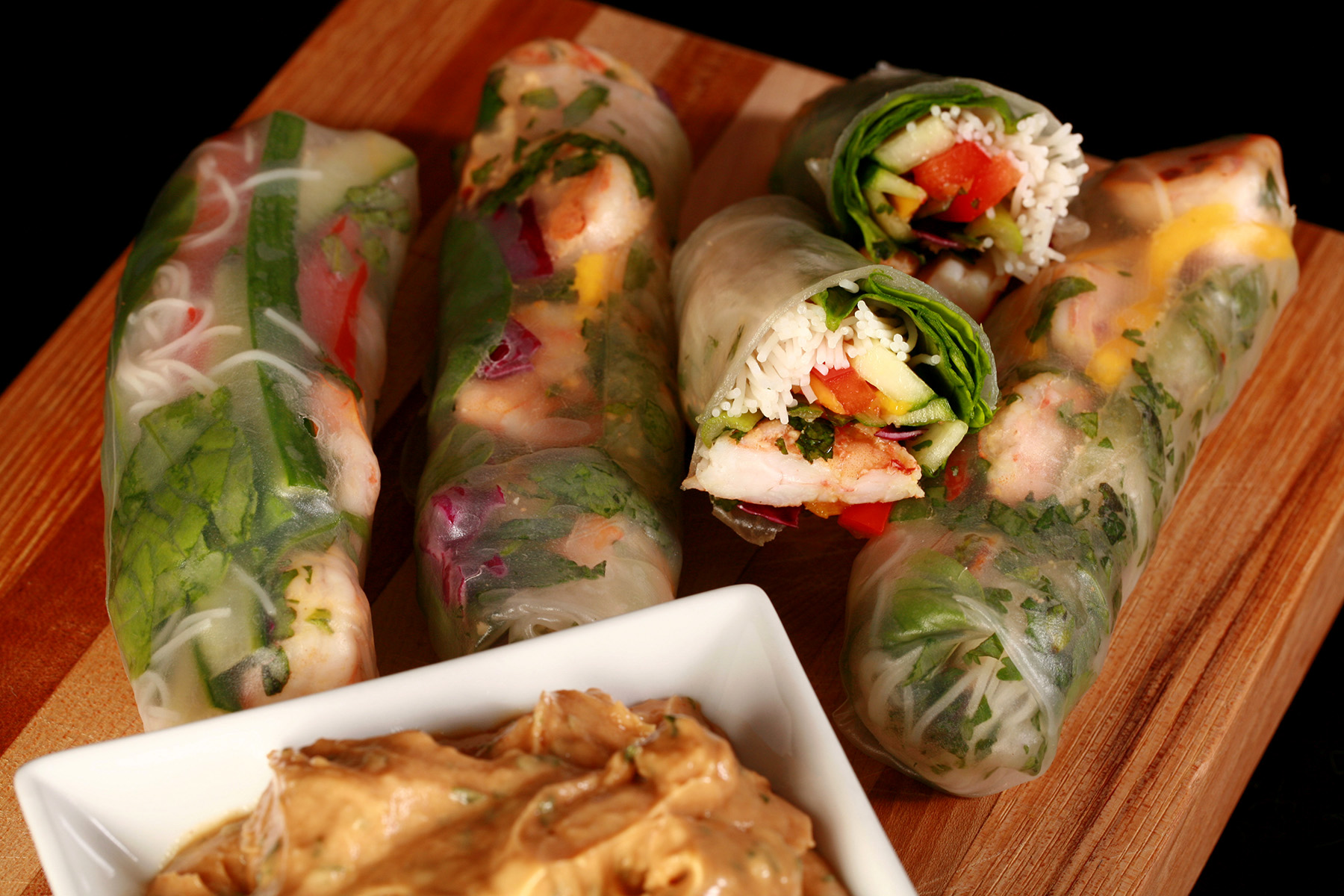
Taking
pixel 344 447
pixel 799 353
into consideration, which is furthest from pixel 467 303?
pixel 799 353

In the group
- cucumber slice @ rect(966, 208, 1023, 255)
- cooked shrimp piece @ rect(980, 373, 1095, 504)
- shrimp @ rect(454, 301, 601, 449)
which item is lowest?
cooked shrimp piece @ rect(980, 373, 1095, 504)

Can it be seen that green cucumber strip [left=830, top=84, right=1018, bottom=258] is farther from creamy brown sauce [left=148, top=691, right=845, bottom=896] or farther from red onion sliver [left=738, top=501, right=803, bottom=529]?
creamy brown sauce [left=148, top=691, right=845, bottom=896]

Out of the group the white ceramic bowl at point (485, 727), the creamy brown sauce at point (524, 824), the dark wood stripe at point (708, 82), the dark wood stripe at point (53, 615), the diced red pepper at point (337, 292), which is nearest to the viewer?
the creamy brown sauce at point (524, 824)

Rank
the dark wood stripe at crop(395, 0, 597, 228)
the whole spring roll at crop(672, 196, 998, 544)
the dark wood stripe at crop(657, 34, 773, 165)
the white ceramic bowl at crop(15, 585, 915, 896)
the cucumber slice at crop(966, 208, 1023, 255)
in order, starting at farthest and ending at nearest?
1. the dark wood stripe at crop(657, 34, 773, 165)
2. the dark wood stripe at crop(395, 0, 597, 228)
3. the cucumber slice at crop(966, 208, 1023, 255)
4. the whole spring roll at crop(672, 196, 998, 544)
5. the white ceramic bowl at crop(15, 585, 915, 896)

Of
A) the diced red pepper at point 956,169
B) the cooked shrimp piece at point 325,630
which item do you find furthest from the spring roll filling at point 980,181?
the cooked shrimp piece at point 325,630

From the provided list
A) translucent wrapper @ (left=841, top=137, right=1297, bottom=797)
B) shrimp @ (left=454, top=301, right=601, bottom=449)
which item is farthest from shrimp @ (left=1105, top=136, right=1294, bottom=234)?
shrimp @ (left=454, top=301, right=601, bottom=449)

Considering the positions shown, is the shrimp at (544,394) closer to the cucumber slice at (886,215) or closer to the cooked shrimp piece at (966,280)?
the cucumber slice at (886,215)
